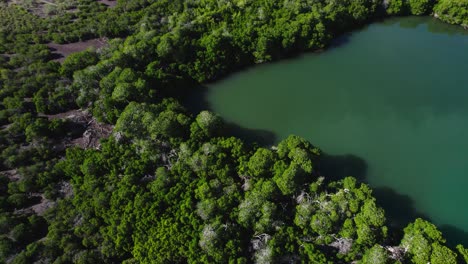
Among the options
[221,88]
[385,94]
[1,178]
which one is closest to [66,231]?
[1,178]

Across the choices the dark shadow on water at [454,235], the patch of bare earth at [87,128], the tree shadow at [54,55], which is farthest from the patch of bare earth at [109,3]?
the dark shadow on water at [454,235]

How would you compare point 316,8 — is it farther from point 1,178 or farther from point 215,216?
point 1,178

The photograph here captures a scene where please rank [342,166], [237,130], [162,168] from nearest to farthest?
1. [162,168]
2. [342,166]
3. [237,130]

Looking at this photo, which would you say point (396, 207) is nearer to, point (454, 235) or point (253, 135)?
point (454, 235)

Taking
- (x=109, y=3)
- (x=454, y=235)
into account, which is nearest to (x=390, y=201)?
(x=454, y=235)

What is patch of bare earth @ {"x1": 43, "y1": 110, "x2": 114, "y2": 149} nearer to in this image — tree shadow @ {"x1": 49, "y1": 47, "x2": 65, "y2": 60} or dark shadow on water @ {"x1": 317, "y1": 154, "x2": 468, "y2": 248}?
tree shadow @ {"x1": 49, "y1": 47, "x2": 65, "y2": 60}

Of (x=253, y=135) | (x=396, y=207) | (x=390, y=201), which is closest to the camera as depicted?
(x=396, y=207)
